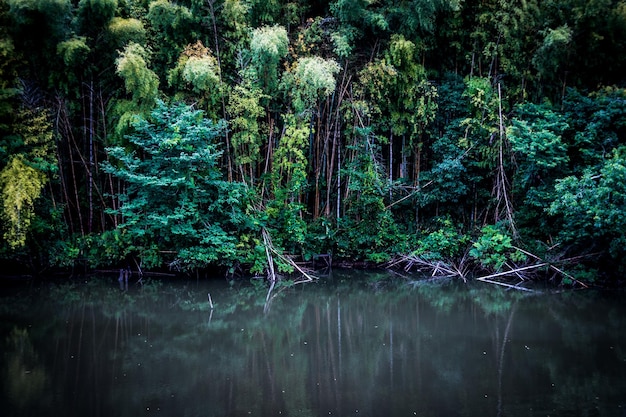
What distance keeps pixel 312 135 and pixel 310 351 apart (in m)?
6.45

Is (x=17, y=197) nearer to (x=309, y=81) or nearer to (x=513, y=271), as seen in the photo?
(x=309, y=81)

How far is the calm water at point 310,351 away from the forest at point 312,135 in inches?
41.4

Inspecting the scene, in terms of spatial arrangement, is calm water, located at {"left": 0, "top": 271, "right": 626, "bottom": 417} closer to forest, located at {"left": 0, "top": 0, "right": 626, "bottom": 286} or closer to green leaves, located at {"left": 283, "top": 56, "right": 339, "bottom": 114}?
forest, located at {"left": 0, "top": 0, "right": 626, "bottom": 286}

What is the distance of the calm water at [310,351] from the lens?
4.63m

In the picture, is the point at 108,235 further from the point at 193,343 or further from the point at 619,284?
the point at 619,284

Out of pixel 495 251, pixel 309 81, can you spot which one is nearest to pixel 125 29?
pixel 309 81

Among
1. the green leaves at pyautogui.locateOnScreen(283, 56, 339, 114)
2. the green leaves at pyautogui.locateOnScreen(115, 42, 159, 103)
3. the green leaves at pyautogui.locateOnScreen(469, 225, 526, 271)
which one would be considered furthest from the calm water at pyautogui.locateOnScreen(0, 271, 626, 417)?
the green leaves at pyautogui.locateOnScreen(283, 56, 339, 114)

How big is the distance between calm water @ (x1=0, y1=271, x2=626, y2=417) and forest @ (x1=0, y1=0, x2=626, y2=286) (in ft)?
3.45

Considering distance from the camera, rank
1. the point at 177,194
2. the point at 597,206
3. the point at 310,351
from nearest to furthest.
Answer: the point at 310,351
the point at 597,206
the point at 177,194

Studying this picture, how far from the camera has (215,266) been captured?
10.3 metres

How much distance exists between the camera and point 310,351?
6.18 metres

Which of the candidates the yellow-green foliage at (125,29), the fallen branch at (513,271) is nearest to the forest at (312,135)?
the yellow-green foliage at (125,29)

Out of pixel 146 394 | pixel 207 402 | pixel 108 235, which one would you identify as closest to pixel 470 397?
pixel 207 402

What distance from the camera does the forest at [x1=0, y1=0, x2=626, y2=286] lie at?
9.41 metres
